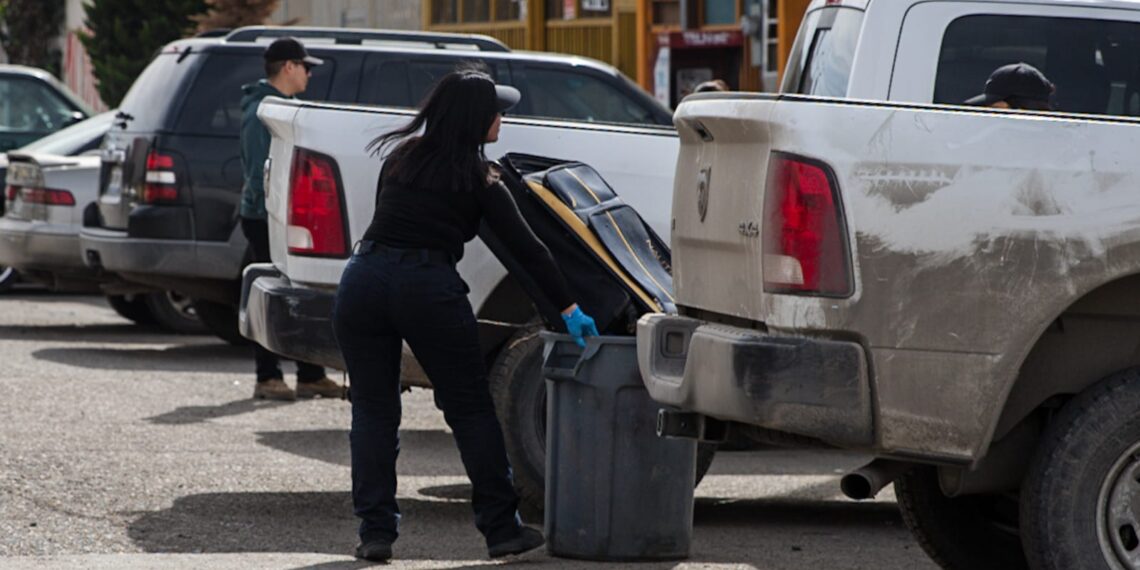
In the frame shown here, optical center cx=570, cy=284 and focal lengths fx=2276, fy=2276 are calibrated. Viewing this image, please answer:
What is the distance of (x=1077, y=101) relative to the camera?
7.28m

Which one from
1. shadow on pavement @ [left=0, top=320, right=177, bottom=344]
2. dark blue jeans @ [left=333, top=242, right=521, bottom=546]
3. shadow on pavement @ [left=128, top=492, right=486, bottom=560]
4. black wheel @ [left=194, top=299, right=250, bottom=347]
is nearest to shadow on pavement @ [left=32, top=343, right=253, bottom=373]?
black wheel @ [left=194, top=299, right=250, bottom=347]

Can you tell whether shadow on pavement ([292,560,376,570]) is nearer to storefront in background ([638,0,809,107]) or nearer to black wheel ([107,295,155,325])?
black wheel ([107,295,155,325])

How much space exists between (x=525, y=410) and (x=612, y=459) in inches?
52.7

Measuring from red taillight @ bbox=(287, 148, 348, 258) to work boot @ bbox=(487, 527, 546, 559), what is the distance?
197 centimetres

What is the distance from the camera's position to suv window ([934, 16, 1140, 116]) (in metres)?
7.19

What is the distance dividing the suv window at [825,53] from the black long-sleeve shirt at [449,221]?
1079 millimetres

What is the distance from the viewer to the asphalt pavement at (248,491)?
7.95 metres

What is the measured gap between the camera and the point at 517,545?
760 centimetres

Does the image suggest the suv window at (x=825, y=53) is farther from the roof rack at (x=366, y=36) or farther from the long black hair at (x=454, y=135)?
the roof rack at (x=366, y=36)

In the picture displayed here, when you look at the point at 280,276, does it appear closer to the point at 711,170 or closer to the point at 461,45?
the point at 711,170

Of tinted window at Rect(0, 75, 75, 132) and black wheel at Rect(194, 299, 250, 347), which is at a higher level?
tinted window at Rect(0, 75, 75, 132)

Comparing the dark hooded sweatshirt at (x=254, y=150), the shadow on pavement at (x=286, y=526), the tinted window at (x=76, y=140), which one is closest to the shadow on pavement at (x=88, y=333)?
the tinted window at (x=76, y=140)

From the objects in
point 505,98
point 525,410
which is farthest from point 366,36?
point 505,98

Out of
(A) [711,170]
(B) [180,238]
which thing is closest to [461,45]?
(B) [180,238]
